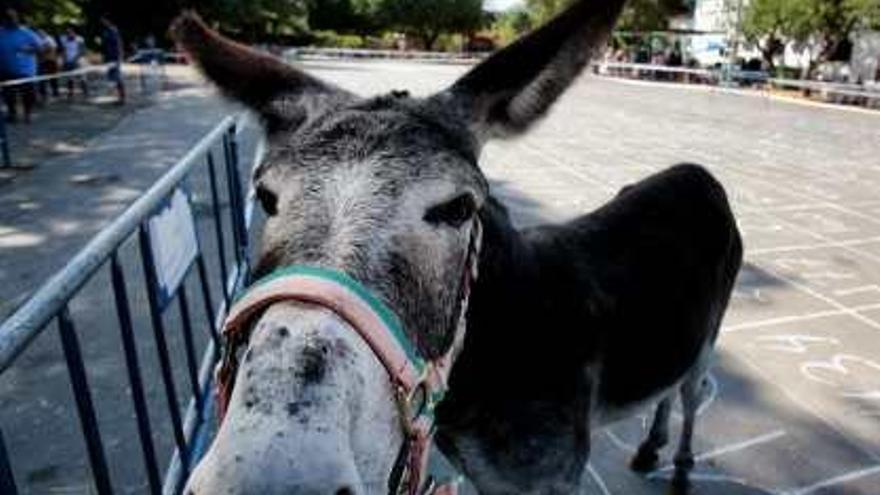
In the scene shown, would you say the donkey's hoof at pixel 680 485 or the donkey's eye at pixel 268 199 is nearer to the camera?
the donkey's eye at pixel 268 199

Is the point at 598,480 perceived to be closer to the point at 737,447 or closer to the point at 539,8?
the point at 737,447

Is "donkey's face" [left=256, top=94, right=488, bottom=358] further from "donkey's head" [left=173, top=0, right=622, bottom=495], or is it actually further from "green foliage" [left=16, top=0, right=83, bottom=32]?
"green foliage" [left=16, top=0, right=83, bottom=32]

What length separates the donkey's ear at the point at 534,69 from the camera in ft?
7.37

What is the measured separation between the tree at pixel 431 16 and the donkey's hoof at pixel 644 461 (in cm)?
8036

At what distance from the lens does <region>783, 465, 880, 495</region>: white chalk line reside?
405 cm

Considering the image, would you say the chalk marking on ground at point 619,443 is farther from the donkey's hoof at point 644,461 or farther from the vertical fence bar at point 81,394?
the vertical fence bar at point 81,394

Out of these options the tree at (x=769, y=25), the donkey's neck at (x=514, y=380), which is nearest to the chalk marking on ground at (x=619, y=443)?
the donkey's neck at (x=514, y=380)

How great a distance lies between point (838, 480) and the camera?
13.6 ft

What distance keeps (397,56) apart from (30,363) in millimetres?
Answer: 56310

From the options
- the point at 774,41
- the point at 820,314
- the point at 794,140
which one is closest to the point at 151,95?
the point at 794,140

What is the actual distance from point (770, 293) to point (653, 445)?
10.8 feet

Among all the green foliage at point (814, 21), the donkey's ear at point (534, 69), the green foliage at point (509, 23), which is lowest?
the donkey's ear at point (534, 69)

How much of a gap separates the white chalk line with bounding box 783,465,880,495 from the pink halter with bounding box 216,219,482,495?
3110 millimetres

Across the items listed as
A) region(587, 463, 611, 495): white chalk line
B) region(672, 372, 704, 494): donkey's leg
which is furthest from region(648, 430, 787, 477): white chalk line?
region(587, 463, 611, 495): white chalk line
